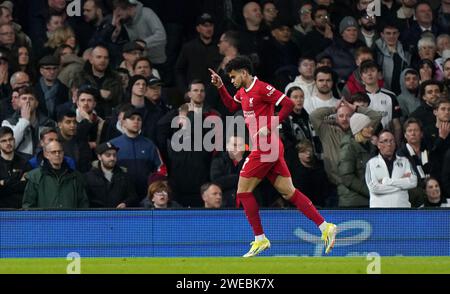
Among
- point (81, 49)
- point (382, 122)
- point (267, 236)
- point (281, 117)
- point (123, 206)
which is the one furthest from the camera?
point (81, 49)

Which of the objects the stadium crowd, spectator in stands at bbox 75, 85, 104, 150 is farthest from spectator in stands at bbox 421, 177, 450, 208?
spectator in stands at bbox 75, 85, 104, 150

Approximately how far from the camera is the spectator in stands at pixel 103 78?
17781mm

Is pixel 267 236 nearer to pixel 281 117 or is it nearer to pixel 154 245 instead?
pixel 154 245

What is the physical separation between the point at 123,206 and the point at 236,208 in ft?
5.44

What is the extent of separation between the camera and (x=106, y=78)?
58.7ft

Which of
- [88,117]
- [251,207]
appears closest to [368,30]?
[88,117]

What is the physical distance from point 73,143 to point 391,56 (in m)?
4.80

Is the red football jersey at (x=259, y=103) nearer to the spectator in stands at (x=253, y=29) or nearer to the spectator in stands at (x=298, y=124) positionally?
the spectator in stands at (x=298, y=124)

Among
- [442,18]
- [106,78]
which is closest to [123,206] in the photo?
[106,78]

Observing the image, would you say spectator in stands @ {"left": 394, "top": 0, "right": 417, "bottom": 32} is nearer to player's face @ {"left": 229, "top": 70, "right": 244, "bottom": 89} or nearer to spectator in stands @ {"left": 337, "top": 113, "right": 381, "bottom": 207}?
spectator in stands @ {"left": 337, "top": 113, "right": 381, "bottom": 207}

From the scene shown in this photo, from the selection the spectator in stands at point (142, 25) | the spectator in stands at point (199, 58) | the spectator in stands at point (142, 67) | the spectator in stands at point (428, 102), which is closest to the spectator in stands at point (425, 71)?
the spectator in stands at point (428, 102)

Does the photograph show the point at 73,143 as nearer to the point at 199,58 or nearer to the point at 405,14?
the point at 199,58

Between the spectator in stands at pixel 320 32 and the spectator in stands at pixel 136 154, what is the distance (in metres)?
3.19

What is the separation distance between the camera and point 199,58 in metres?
18.3
